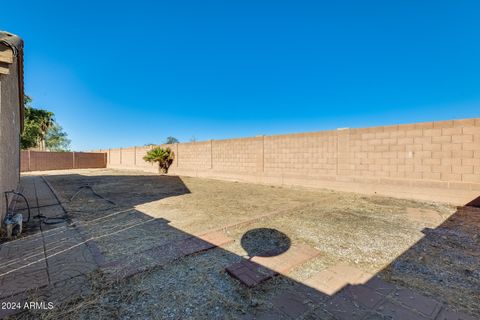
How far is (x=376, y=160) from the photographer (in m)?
6.71

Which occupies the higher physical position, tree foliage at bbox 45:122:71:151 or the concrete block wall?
tree foliage at bbox 45:122:71:151

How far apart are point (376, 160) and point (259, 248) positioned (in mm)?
5808

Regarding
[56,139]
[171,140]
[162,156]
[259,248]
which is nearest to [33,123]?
[162,156]

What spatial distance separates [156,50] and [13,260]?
14.1 m

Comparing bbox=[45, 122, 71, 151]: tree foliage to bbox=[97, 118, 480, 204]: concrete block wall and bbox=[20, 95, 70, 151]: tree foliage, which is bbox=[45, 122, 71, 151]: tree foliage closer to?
bbox=[20, 95, 70, 151]: tree foliage

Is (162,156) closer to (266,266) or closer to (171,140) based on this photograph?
(266,266)

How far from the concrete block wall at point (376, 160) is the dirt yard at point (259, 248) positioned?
80cm

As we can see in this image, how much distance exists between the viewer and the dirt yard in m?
1.71

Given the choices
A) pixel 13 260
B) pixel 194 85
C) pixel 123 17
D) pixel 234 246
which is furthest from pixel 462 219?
pixel 194 85

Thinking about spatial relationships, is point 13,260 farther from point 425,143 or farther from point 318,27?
point 318,27

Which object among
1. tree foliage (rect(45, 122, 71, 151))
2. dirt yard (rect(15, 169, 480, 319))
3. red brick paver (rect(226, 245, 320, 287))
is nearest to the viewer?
dirt yard (rect(15, 169, 480, 319))

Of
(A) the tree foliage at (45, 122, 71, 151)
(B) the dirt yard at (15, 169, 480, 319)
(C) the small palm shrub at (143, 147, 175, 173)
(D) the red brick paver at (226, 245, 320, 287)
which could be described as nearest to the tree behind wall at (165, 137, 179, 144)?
(A) the tree foliage at (45, 122, 71, 151)

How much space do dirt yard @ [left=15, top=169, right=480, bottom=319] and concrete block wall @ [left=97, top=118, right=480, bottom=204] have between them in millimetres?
802

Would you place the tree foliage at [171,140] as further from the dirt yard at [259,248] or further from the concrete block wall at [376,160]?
the dirt yard at [259,248]
